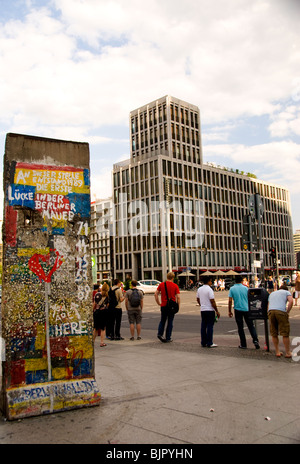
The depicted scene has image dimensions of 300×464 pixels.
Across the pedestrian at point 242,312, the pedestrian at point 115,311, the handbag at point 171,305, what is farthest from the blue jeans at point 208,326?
the pedestrian at point 115,311

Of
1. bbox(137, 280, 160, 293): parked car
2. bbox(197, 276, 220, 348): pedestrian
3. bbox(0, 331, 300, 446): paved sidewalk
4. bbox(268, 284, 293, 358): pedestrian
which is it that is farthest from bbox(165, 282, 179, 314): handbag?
bbox(137, 280, 160, 293): parked car

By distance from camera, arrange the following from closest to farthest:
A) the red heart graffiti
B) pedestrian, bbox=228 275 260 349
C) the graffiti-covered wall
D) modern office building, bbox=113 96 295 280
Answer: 1. the graffiti-covered wall
2. the red heart graffiti
3. pedestrian, bbox=228 275 260 349
4. modern office building, bbox=113 96 295 280

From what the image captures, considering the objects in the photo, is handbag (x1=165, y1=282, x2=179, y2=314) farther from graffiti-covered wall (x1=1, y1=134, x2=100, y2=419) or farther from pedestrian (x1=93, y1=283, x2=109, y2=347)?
graffiti-covered wall (x1=1, y1=134, x2=100, y2=419)

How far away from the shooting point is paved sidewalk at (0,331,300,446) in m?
4.07

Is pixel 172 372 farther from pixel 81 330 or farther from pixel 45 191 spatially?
pixel 45 191

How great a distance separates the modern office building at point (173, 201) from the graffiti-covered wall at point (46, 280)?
63.2 m

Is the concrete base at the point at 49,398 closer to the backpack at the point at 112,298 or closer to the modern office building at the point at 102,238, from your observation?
the backpack at the point at 112,298

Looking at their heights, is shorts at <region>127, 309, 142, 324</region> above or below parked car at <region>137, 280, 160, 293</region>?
above

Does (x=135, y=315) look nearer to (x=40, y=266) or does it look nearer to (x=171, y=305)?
(x=171, y=305)

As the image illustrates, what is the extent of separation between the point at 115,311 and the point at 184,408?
7337 mm

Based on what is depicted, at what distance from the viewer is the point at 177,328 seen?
48.8 ft

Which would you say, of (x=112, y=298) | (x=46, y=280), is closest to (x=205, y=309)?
(x=112, y=298)

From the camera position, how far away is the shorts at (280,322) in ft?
26.6

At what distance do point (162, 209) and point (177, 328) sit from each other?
57.7 metres
